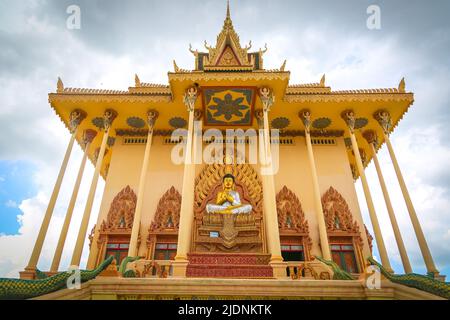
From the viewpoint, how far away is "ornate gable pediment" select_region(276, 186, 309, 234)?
1116cm

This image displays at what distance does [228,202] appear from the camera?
10.9 meters

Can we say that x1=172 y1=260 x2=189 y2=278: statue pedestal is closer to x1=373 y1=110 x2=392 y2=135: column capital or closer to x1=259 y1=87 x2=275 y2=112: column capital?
x1=259 y1=87 x2=275 y2=112: column capital

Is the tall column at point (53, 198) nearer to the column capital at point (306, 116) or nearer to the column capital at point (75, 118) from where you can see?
the column capital at point (75, 118)

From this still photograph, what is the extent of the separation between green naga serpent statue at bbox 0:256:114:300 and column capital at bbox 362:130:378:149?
13038 millimetres

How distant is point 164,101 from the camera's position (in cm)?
1145

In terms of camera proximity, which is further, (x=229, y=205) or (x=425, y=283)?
(x=229, y=205)

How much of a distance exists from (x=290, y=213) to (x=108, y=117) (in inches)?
361

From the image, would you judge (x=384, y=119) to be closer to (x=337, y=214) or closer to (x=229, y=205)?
(x=337, y=214)

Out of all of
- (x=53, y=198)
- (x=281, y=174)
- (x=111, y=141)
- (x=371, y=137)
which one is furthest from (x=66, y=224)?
(x=371, y=137)

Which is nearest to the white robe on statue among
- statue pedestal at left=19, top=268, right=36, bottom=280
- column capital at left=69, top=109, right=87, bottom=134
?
statue pedestal at left=19, top=268, right=36, bottom=280

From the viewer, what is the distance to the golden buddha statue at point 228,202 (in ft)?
35.0

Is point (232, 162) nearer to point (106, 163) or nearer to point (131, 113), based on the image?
point (131, 113)

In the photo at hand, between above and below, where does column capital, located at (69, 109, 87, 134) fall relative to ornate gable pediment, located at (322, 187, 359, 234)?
above

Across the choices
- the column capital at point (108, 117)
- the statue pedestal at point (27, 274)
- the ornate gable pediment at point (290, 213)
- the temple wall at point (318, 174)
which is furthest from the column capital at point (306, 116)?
the statue pedestal at point (27, 274)
